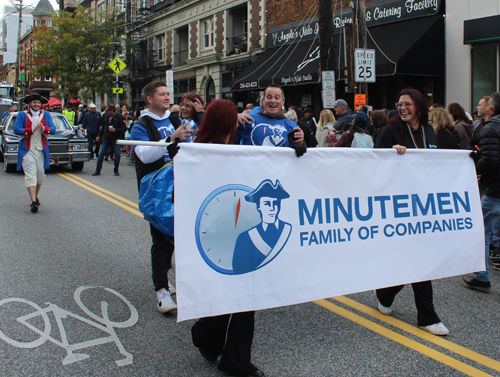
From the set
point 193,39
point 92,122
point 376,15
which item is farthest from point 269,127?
point 193,39

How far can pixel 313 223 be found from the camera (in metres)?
3.56

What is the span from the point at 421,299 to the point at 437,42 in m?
12.9

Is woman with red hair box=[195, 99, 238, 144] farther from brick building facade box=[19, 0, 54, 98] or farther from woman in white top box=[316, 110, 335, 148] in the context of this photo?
brick building facade box=[19, 0, 54, 98]

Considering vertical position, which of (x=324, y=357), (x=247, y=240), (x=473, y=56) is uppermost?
(x=473, y=56)

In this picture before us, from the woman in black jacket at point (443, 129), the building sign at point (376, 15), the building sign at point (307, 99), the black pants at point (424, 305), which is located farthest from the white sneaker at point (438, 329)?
the building sign at point (307, 99)

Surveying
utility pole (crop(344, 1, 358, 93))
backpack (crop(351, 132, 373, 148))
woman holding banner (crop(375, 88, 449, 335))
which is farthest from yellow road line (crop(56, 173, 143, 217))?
utility pole (crop(344, 1, 358, 93))

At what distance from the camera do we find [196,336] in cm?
337

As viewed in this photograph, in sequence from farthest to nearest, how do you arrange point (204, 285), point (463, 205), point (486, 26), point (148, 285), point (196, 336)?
1. point (486, 26)
2. point (148, 285)
3. point (463, 205)
4. point (196, 336)
5. point (204, 285)

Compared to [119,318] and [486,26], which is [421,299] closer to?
[119,318]

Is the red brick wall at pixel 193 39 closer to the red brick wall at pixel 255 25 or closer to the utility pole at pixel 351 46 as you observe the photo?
the red brick wall at pixel 255 25

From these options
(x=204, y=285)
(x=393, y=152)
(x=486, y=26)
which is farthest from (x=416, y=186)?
(x=486, y=26)

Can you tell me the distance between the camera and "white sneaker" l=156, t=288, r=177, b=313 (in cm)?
432

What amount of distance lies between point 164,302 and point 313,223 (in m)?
1.56

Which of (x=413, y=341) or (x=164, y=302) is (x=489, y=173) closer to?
(x=413, y=341)
